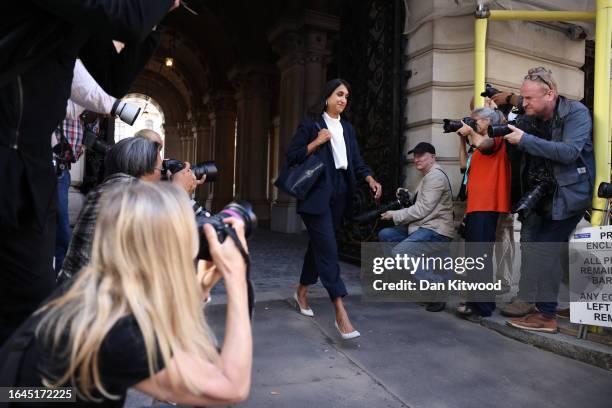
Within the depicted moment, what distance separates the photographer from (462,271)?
15.3ft

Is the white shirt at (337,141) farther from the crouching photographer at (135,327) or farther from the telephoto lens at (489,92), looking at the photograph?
the crouching photographer at (135,327)

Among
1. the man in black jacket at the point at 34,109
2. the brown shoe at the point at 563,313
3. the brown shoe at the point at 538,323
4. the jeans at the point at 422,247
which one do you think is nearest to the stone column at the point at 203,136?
the jeans at the point at 422,247

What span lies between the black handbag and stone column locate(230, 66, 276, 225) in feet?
33.9

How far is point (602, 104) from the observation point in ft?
12.0

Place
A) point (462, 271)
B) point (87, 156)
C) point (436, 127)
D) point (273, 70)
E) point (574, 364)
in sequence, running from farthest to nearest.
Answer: point (273, 70), point (87, 156), point (436, 127), point (462, 271), point (574, 364)

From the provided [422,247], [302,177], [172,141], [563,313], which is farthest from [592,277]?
[172,141]

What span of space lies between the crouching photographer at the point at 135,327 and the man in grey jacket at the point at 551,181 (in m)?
2.97

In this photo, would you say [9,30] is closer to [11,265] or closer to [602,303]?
[11,265]

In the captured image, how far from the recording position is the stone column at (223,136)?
61.3ft

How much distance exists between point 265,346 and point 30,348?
7.45 ft

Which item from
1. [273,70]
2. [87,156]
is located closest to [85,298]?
[87,156]

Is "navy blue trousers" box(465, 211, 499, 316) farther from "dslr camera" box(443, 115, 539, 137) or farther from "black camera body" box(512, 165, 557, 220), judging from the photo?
"dslr camera" box(443, 115, 539, 137)

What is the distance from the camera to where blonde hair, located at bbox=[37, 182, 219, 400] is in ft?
3.70

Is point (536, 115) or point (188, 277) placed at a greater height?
point (536, 115)
